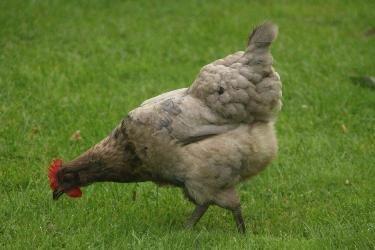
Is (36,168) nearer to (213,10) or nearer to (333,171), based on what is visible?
(333,171)

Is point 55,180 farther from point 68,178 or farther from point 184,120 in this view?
point 184,120

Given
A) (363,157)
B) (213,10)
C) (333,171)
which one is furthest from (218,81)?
(213,10)

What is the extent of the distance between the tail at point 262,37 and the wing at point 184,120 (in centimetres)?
61

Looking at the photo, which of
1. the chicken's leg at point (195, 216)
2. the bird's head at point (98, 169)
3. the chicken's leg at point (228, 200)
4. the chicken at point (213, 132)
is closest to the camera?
the chicken at point (213, 132)

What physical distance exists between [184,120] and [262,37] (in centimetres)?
89

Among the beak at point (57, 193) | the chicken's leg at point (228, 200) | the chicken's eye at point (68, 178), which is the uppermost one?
the chicken's eye at point (68, 178)

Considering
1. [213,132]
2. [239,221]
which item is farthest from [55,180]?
[239,221]

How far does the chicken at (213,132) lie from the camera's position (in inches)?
207

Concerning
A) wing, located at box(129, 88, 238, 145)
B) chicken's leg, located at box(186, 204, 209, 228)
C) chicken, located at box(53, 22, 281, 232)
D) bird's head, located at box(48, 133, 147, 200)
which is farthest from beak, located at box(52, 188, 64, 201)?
chicken's leg, located at box(186, 204, 209, 228)

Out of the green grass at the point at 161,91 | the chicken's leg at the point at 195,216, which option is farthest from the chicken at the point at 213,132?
the green grass at the point at 161,91

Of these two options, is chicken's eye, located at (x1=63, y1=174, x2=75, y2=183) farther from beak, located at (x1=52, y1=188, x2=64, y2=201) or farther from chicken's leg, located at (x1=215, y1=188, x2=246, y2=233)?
chicken's leg, located at (x1=215, y1=188, x2=246, y2=233)

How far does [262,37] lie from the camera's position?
530cm

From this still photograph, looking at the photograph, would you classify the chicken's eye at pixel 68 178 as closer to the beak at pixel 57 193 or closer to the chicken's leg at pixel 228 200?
the beak at pixel 57 193

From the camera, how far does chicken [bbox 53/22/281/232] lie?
5250 millimetres
